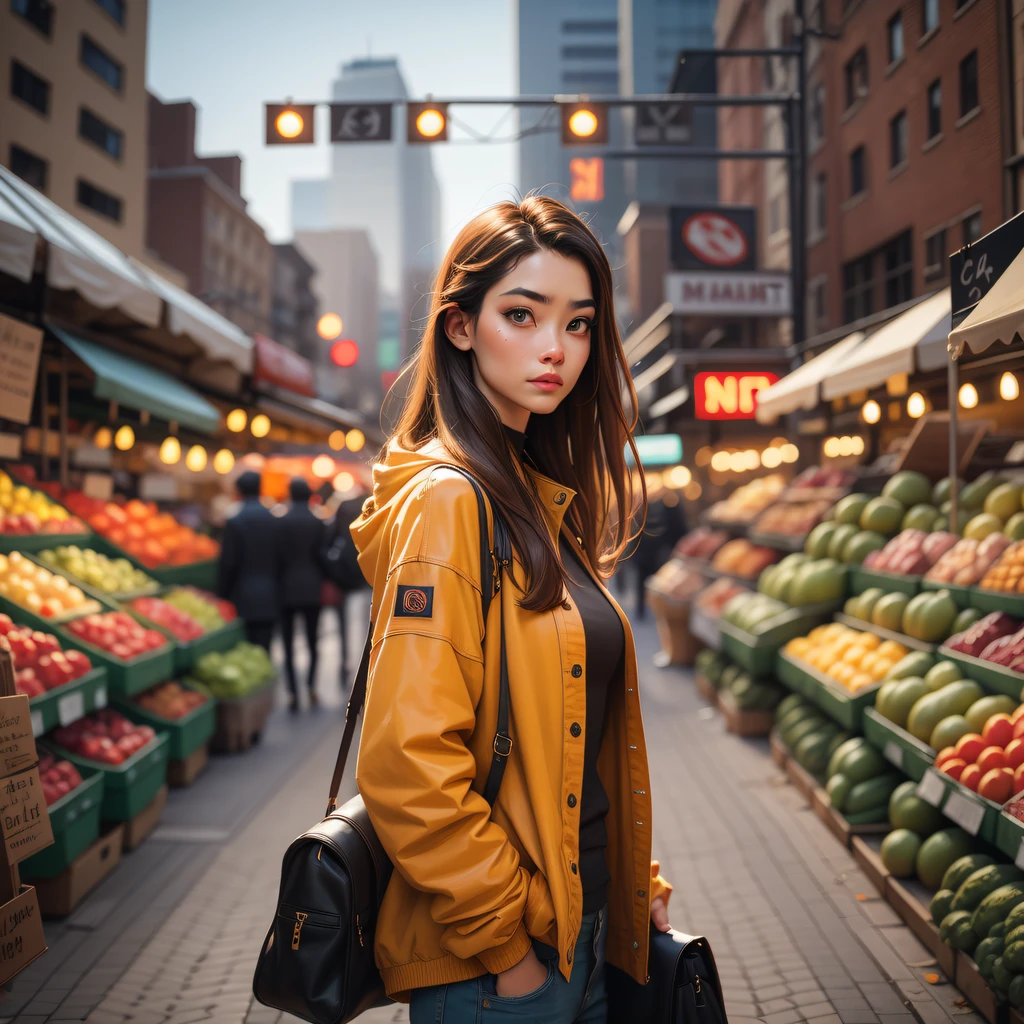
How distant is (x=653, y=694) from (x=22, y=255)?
7.02m

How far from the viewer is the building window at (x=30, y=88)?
22.8 meters

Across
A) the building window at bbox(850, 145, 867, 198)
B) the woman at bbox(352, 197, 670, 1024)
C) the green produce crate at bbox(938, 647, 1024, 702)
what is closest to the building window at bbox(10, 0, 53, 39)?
the building window at bbox(850, 145, 867, 198)

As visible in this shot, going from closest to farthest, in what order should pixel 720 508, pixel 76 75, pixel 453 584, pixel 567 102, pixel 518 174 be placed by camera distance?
pixel 453 584, pixel 567 102, pixel 720 508, pixel 76 75, pixel 518 174

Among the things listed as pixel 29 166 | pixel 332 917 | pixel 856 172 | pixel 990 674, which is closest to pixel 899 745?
pixel 990 674

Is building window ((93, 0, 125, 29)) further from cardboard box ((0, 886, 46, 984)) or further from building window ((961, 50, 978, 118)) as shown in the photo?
cardboard box ((0, 886, 46, 984))

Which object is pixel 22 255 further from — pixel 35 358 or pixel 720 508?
pixel 720 508

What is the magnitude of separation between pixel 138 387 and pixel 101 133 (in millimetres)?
27300

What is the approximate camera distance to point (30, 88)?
80.2 feet

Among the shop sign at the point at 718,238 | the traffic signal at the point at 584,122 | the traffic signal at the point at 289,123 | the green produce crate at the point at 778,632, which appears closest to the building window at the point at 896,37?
the traffic signal at the point at 584,122

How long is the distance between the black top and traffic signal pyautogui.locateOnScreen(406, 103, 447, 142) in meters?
9.57

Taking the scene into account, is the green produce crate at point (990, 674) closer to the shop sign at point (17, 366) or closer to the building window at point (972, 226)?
the building window at point (972, 226)

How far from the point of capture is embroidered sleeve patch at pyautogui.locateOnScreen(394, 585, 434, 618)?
4.94 feet

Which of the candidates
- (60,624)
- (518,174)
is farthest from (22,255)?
(518,174)

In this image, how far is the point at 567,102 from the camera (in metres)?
9.94
